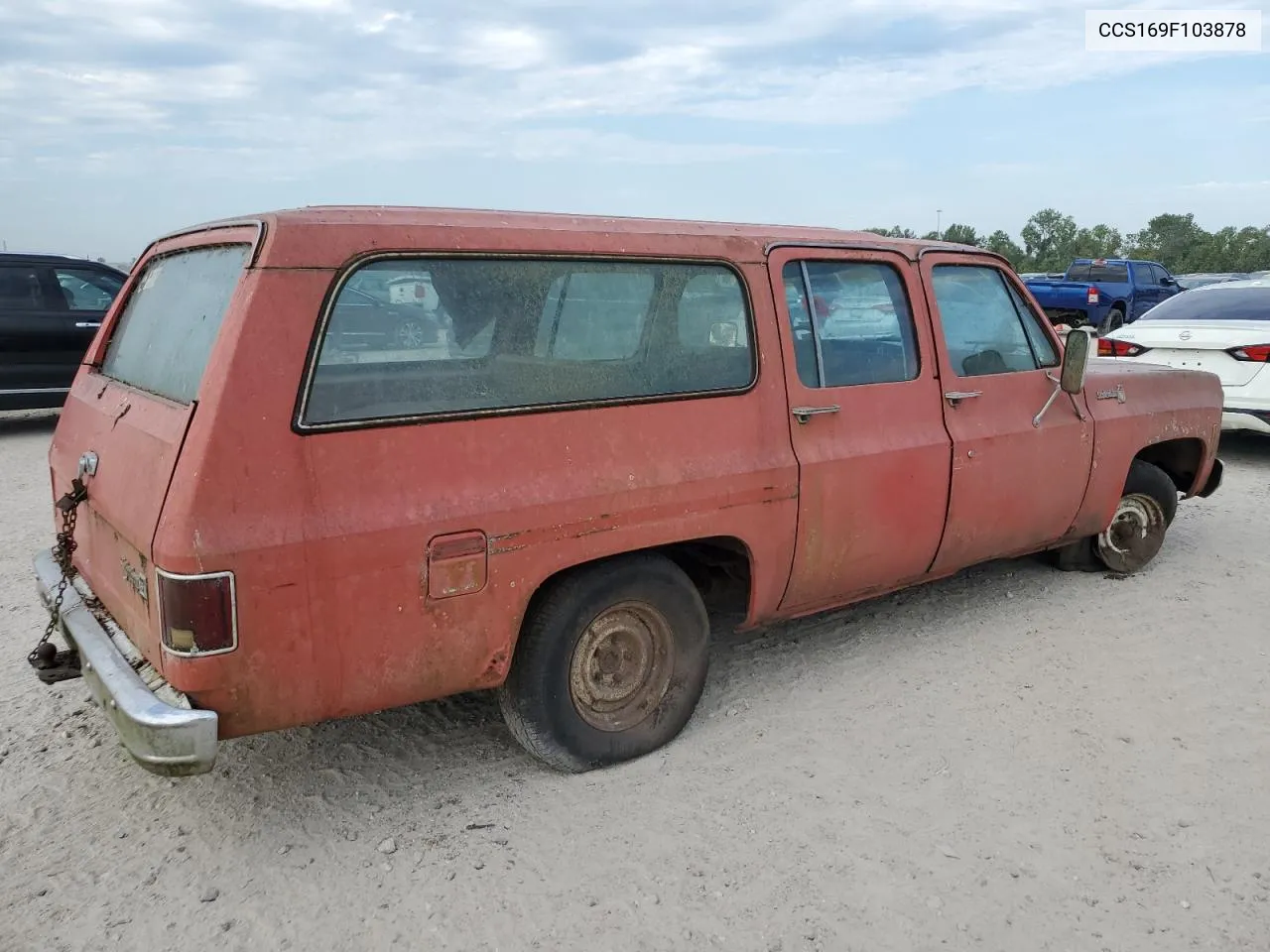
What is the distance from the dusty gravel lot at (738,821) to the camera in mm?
2572

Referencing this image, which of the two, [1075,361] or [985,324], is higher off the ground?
[985,324]

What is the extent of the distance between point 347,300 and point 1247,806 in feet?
10.4

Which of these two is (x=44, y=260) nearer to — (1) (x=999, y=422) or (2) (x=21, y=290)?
(2) (x=21, y=290)

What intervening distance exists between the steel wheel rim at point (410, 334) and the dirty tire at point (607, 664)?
34.7 inches

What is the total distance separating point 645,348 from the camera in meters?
3.28

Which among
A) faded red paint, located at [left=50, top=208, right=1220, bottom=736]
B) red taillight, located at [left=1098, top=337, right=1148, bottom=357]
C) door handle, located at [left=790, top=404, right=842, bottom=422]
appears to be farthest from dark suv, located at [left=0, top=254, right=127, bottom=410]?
Result: red taillight, located at [left=1098, top=337, right=1148, bottom=357]

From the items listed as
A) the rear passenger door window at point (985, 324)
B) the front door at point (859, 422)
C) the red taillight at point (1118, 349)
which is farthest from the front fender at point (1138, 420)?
the red taillight at point (1118, 349)

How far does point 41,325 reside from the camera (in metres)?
9.77

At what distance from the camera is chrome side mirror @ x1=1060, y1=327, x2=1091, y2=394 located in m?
4.34

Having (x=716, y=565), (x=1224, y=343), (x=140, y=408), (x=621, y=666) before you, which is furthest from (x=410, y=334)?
(x=1224, y=343)

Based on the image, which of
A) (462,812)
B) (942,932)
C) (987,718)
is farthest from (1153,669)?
(462,812)

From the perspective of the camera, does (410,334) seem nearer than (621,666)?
Yes

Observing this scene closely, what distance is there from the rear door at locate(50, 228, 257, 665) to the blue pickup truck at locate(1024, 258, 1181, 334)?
61.8 ft

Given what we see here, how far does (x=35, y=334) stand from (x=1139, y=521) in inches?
390
